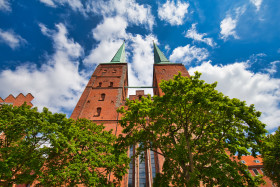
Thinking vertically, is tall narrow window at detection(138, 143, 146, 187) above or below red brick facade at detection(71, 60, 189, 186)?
below

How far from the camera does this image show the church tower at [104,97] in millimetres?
17484

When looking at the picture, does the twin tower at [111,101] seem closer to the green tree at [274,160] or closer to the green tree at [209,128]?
the green tree at [209,128]

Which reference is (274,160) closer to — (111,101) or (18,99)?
(111,101)

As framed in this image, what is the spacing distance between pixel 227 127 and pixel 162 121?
3.33 m

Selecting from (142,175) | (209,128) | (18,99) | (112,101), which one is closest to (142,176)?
(142,175)

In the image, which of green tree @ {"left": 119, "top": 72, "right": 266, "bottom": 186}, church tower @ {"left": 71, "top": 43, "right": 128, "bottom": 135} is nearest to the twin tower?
church tower @ {"left": 71, "top": 43, "right": 128, "bottom": 135}

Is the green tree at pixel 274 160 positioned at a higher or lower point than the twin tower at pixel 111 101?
lower

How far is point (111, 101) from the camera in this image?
20.0 m

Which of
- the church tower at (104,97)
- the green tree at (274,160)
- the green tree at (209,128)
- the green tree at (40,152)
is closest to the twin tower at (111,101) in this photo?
the church tower at (104,97)

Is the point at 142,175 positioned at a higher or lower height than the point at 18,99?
lower

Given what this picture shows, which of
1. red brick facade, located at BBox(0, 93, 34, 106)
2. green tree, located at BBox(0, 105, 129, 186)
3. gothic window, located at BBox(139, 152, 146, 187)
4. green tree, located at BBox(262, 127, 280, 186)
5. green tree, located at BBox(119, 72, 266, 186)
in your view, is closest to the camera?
green tree, located at BBox(119, 72, 266, 186)

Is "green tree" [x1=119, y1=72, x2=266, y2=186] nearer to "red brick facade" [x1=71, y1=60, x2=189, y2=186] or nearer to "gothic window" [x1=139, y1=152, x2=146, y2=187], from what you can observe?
"red brick facade" [x1=71, y1=60, x2=189, y2=186]

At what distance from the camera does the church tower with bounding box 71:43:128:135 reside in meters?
17.5

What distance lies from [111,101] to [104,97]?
159 centimetres
